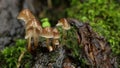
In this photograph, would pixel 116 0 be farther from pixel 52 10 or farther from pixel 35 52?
pixel 35 52

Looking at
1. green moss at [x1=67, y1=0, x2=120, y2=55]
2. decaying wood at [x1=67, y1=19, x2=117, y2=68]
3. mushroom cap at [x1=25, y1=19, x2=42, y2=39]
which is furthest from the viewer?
green moss at [x1=67, y1=0, x2=120, y2=55]

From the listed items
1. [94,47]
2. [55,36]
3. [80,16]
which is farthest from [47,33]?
[80,16]

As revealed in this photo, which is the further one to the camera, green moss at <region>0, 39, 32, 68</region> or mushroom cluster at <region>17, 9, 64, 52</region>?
green moss at <region>0, 39, 32, 68</region>

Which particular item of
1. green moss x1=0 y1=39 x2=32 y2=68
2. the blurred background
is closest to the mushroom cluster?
green moss x1=0 y1=39 x2=32 y2=68

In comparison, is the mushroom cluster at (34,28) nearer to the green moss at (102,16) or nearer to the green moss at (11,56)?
the green moss at (11,56)

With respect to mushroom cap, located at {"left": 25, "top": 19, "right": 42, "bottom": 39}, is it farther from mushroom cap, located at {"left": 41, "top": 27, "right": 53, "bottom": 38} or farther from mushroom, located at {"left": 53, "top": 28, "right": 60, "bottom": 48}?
mushroom, located at {"left": 53, "top": 28, "right": 60, "bottom": 48}

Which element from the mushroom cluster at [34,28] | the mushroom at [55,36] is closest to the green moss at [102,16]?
the mushroom at [55,36]
